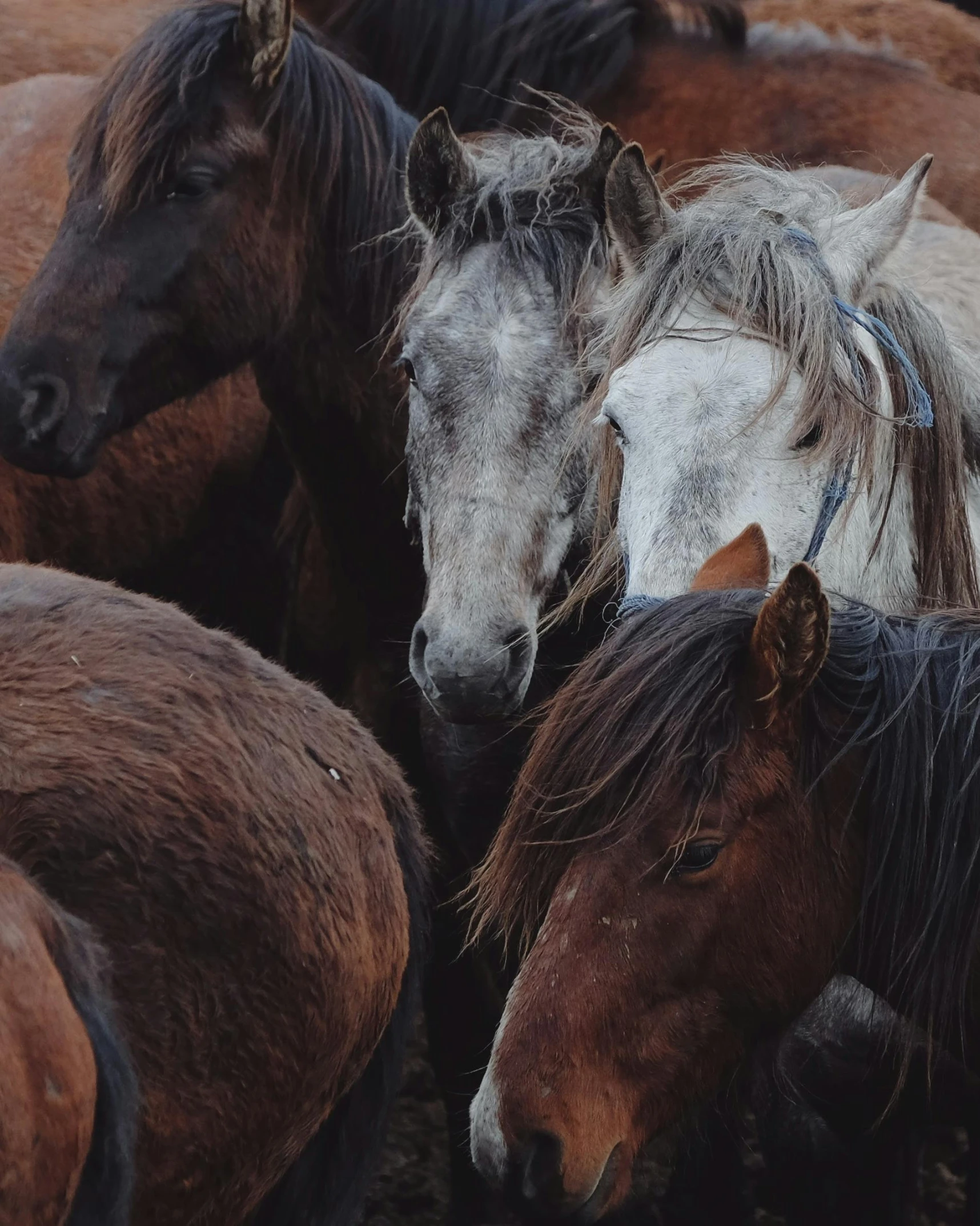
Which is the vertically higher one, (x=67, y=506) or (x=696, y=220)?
(x=696, y=220)

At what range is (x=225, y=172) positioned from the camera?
120 inches

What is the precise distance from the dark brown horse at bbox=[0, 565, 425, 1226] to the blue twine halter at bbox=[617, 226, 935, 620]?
0.54 meters

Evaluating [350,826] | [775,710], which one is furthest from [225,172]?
[775,710]

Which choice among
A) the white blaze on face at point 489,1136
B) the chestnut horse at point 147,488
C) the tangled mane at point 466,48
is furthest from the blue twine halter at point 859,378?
the tangled mane at point 466,48

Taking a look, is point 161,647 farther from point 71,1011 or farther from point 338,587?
point 338,587

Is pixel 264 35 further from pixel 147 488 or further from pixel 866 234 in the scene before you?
pixel 866 234

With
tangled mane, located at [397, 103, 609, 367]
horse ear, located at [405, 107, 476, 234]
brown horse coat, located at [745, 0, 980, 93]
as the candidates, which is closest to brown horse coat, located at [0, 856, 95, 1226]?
tangled mane, located at [397, 103, 609, 367]

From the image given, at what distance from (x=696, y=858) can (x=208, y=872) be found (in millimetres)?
556

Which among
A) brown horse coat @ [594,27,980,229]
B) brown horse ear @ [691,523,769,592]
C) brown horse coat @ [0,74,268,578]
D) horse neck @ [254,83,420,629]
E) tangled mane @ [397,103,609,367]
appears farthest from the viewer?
brown horse coat @ [594,27,980,229]

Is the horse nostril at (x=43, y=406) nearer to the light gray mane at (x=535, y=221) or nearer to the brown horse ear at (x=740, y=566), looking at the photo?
the light gray mane at (x=535, y=221)

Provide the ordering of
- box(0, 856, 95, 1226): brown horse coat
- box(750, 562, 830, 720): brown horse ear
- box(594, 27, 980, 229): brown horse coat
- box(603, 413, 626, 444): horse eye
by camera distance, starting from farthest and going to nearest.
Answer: box(594, 27, 980, 229): brown horse coat, box(603, 413, 626, 444): horse eye, box(750, 562, 830, 720): brown horse ear, box(0, 856, 95, 1226): brown horse coat

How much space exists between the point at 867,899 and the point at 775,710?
252 mm

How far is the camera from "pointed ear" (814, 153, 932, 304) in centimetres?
238

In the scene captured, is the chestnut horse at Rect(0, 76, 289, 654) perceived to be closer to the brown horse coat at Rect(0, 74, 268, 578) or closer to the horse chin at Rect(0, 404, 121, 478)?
the brown horse coat at Rect(0, 74, 268, 578)
